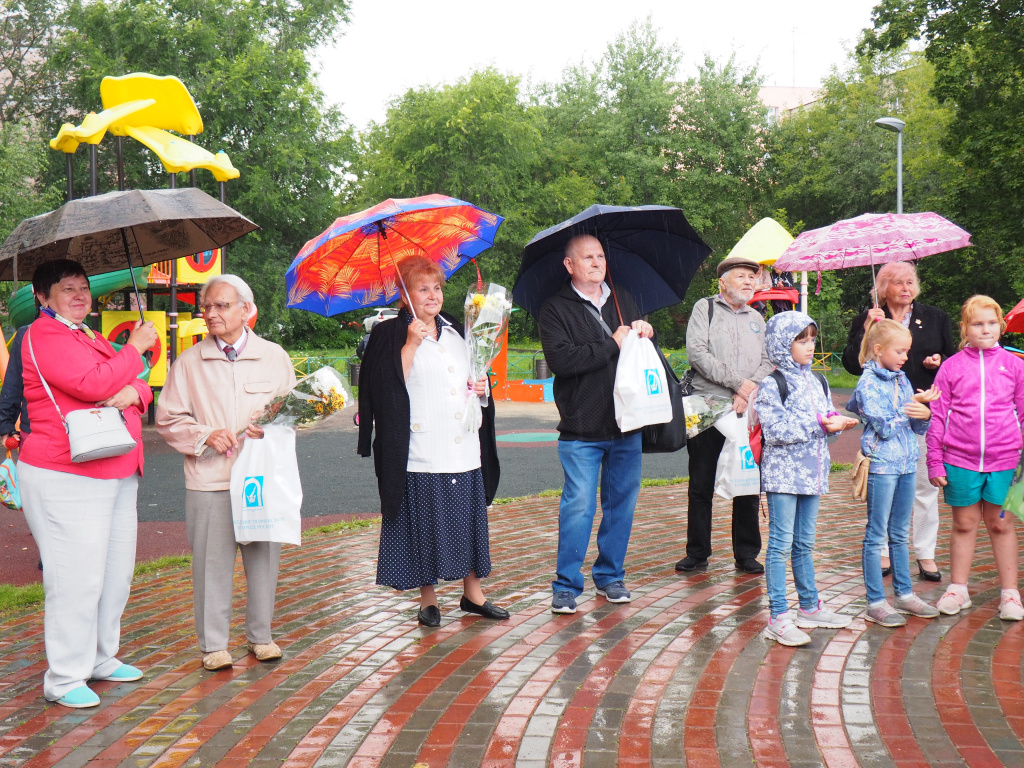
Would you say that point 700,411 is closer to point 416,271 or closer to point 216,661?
point 416,271

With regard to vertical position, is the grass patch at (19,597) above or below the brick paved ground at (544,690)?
above

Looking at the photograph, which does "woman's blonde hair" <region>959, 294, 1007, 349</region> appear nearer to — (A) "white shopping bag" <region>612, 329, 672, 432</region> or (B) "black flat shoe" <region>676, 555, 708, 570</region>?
(A) "white shopping bag" <region>612, 329, 672, 432</region>

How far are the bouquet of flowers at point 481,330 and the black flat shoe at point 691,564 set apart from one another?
1.91 meters

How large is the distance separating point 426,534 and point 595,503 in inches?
37.6

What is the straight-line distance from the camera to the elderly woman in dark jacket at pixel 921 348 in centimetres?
566

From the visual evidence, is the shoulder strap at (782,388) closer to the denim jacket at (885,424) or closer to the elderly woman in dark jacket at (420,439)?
the denim jacket at (885,424)

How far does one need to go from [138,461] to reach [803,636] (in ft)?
10.7

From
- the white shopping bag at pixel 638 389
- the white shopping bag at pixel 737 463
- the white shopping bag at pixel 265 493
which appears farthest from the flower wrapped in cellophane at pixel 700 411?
Answer: the white shopping bag at pixel 265 493

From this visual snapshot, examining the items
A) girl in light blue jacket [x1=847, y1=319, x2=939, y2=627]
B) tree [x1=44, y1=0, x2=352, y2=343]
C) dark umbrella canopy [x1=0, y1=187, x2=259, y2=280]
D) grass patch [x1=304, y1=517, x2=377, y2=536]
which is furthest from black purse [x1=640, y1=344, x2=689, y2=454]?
tree [x1=44, y1=0, x2=352, y2=343]

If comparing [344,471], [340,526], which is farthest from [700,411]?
[344,471]

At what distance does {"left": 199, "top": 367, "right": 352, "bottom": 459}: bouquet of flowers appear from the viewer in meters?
4.24

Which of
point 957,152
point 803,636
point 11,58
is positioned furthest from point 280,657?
point 11,58

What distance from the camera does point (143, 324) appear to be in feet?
13.6

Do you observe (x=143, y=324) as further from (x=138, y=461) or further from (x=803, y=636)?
(x=803, y=636)
